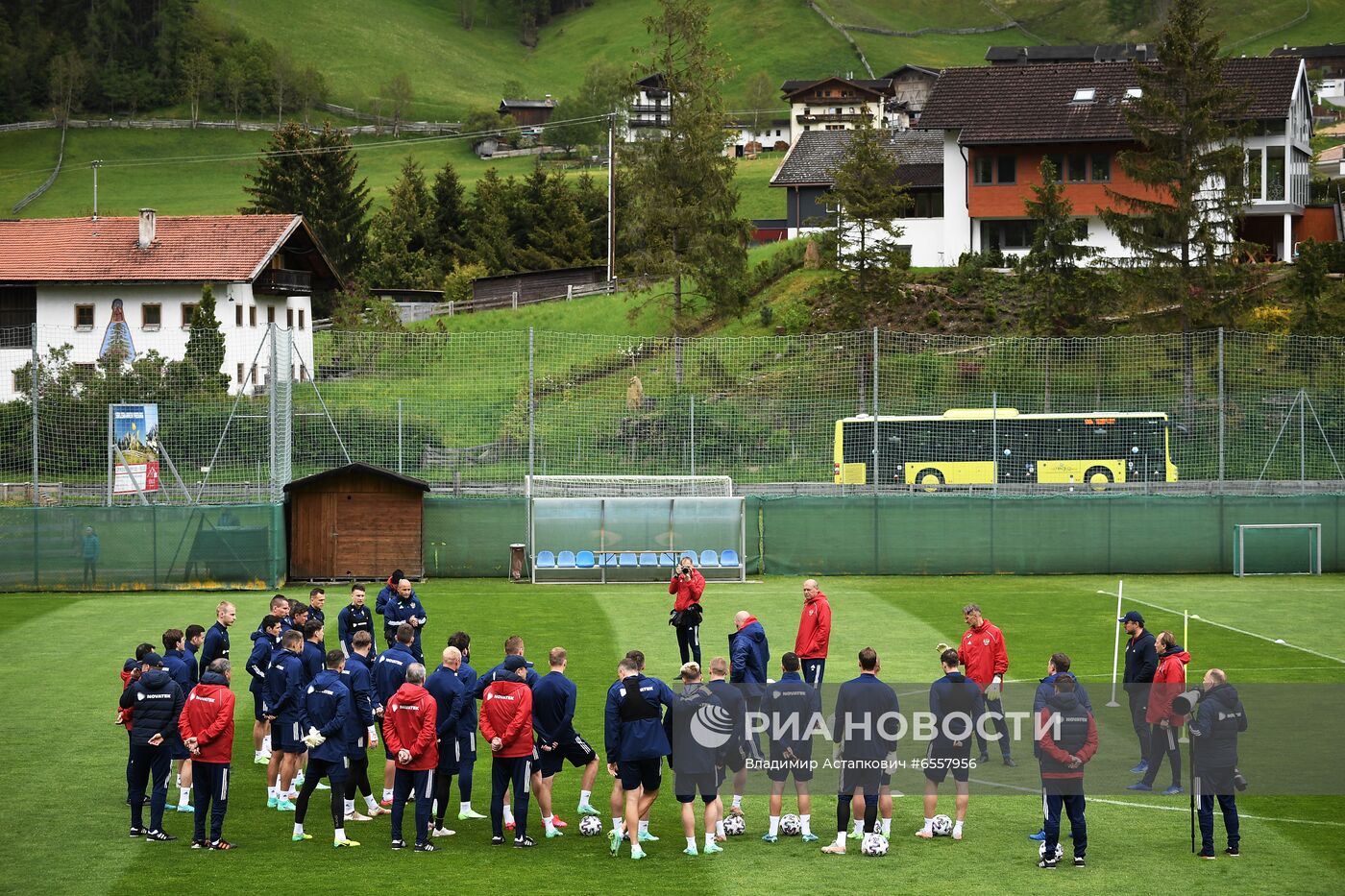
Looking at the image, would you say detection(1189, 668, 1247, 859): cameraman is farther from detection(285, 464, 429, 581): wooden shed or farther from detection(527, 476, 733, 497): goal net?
detection(527, 476, 733, 497): goal net

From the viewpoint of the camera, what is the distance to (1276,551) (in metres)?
32.4

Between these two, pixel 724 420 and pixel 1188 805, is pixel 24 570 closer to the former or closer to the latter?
pixel 724 420

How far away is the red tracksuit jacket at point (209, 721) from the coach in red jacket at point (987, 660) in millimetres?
7459

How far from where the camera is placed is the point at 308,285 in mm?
58688

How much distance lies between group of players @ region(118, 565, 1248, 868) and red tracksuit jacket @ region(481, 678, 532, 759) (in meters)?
0.01

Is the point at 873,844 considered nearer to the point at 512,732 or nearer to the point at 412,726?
the point at 512,732

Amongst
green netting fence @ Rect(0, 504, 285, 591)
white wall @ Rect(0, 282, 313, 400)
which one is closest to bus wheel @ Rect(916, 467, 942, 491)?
green netting fence @ Rect(0, 504, 285, 591)

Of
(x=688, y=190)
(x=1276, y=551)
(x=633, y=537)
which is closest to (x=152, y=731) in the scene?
(x=633, y=537)

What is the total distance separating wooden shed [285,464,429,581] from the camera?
1225 inches

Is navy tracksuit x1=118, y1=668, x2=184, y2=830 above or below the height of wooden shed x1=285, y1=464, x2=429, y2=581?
below

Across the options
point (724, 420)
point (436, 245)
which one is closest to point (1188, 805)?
point (724, 420)

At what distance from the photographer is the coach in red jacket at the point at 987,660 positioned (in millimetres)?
15570

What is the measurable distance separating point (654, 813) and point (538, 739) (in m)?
1.77

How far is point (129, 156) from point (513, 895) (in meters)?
128
